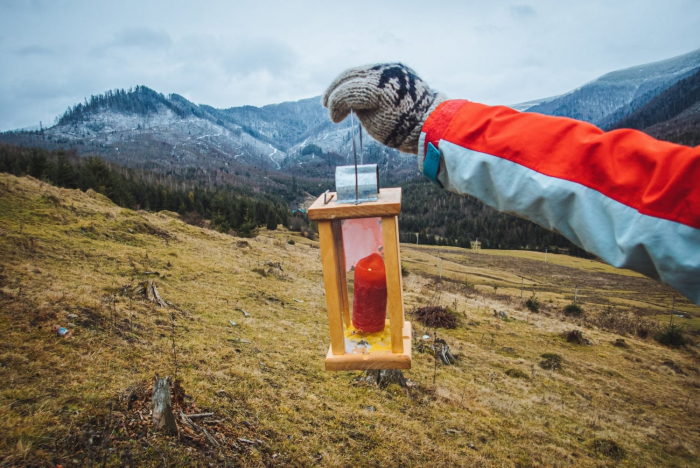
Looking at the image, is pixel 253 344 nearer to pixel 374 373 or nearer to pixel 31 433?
pixel 374 373

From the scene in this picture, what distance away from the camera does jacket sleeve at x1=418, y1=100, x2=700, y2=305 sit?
4.04 ft

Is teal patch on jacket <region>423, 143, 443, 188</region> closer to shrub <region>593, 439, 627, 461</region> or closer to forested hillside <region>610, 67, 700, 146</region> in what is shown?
shrub <region>593, 439, 627, 461</region>

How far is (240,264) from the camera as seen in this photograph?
15773 millimetres

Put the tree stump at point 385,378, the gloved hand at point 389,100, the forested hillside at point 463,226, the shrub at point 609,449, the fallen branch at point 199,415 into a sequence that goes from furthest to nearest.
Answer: the forested hillside at point 463,226 → the tree stump at point 385,378 → the shrub at point 609,449 → the fallen branch at point 199,415 → the gloved hand at point 389,100

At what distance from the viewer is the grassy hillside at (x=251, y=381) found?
14.4 feet

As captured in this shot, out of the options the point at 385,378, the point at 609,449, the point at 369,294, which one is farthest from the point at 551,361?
the point at 369,294

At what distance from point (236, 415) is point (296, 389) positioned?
138 cm

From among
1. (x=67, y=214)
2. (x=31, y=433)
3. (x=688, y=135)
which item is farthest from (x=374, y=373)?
(x=688, y=135)

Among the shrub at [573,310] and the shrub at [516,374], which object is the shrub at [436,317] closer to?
the shrub at [516,374]

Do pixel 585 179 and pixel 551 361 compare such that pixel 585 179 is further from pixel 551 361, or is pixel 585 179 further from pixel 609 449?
pixel 551 361

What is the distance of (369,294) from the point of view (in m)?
3.22

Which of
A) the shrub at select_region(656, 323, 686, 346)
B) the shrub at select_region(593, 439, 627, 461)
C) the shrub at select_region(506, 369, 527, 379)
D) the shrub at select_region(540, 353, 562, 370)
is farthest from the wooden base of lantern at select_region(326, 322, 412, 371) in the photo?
the shrub at select_region(656, 323, 686, 346)

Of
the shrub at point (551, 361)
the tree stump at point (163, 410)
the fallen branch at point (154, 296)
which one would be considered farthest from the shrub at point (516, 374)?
the fallen branch at point (154, 296)

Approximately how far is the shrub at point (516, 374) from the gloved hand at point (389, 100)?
364 inches
